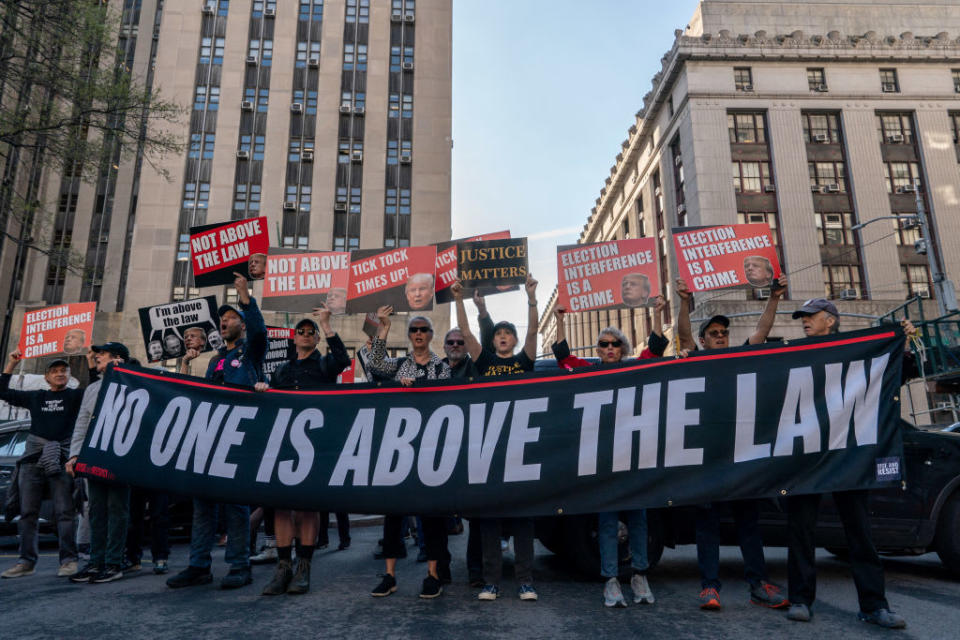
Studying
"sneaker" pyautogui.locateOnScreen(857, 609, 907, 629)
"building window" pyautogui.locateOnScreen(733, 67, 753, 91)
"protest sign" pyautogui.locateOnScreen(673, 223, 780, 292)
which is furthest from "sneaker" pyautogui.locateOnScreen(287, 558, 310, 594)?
"building window" pyautogui.locateOnScreen(733, 67, 753, 91)

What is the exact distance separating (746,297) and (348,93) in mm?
29036

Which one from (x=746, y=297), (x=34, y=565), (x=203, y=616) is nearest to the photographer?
(x=203, y=616)

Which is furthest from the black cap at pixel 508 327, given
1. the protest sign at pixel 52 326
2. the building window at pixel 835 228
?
the building window at pixel 835 228

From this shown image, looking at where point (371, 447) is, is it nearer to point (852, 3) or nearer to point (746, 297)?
point (746, 297)

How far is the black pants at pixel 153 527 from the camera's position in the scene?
20.3 ft

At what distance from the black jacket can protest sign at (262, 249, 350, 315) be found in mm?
3527

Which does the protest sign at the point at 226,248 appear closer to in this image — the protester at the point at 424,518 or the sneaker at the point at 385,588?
the protester at the point at 424,518

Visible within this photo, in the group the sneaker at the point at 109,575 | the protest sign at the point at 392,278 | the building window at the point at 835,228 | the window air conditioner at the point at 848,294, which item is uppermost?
the building window at the point at 835,228

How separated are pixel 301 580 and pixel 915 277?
43741 millimetres

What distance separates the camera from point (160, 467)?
5516 millimetres

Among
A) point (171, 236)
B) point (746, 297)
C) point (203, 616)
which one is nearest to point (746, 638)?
point (203, 616)

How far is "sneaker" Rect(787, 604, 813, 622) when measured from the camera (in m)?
4.20

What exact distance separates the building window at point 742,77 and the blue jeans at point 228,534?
148 feet

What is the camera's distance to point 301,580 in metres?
5.07
